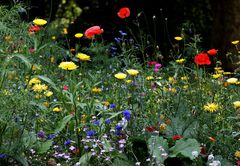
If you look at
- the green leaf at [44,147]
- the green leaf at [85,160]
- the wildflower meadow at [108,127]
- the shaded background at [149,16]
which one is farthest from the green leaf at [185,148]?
the shaded background at [149,16]

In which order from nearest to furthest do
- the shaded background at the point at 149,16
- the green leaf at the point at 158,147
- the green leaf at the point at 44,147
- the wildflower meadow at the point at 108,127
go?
the green leaf at the point at 158,147 < the wildflower meadow at the point at 108,127 < the green leaf at the point at 44,147 < the shaded background at the point at 149,16

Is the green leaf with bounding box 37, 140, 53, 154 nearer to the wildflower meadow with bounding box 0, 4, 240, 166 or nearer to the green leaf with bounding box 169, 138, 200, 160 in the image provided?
the wildflower meadow with bounding box 0, 4, 240, 166

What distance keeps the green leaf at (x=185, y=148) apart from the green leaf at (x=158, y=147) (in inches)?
2.0

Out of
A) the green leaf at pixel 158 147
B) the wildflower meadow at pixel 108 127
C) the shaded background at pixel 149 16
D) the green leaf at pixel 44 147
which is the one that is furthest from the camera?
the shaded background at pixel 149 16

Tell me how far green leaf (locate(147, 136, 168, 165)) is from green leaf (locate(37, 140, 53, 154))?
2.04 feet

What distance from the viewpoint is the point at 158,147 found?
3098 mm

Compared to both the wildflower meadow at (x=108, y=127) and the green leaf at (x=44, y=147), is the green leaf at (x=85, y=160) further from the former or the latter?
the green leaf at (x=44, y=147)

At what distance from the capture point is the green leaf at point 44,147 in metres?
3.33

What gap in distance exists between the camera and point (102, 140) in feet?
10.9

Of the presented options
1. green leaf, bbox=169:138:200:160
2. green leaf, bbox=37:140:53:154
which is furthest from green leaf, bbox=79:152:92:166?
green leaf, bbox=169:138:200:160

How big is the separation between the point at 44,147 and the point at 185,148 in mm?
870

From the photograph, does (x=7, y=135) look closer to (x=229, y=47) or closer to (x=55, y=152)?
(x=55, y=152)

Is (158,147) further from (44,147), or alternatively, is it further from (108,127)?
(44,147)

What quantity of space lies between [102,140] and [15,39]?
1.10 m
